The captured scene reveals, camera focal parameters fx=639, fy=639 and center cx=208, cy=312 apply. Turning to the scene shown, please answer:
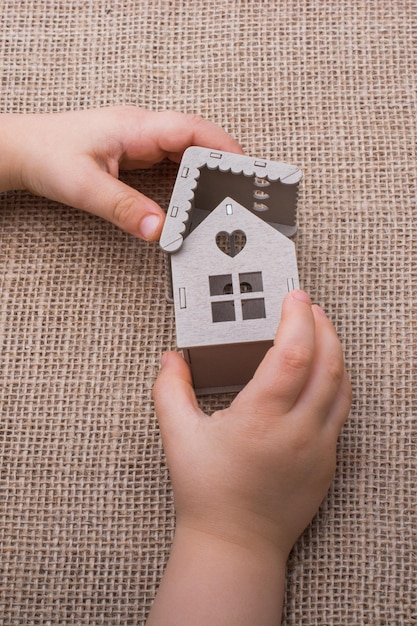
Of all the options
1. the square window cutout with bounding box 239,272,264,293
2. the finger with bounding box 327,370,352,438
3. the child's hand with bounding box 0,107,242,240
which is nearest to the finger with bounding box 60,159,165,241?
the child's hand with bounding box 0,107,242,240

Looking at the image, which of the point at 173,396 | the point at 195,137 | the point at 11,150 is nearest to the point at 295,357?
the point at 173,396

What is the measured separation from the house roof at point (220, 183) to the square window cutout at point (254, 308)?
7 cm

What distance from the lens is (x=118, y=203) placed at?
0.58 metres

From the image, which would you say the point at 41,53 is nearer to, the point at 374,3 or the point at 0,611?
the point at 374,3

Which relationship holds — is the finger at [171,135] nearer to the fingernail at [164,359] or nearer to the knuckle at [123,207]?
the knuckle at [123,207]

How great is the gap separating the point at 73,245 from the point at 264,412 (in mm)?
275

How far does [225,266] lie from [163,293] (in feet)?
0.43

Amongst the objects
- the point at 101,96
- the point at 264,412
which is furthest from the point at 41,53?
the point at 264,412

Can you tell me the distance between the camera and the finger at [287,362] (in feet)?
1.63

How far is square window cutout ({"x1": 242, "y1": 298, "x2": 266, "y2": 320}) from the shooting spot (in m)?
0.53

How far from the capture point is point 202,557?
52cm

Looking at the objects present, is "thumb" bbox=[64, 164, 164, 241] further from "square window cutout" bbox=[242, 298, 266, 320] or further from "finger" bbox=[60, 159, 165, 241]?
"square window cutout" bbox=[242, 298, 266, 320]

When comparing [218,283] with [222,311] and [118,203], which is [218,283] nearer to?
[222,311]

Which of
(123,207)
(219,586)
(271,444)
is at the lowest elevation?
(219,586)
